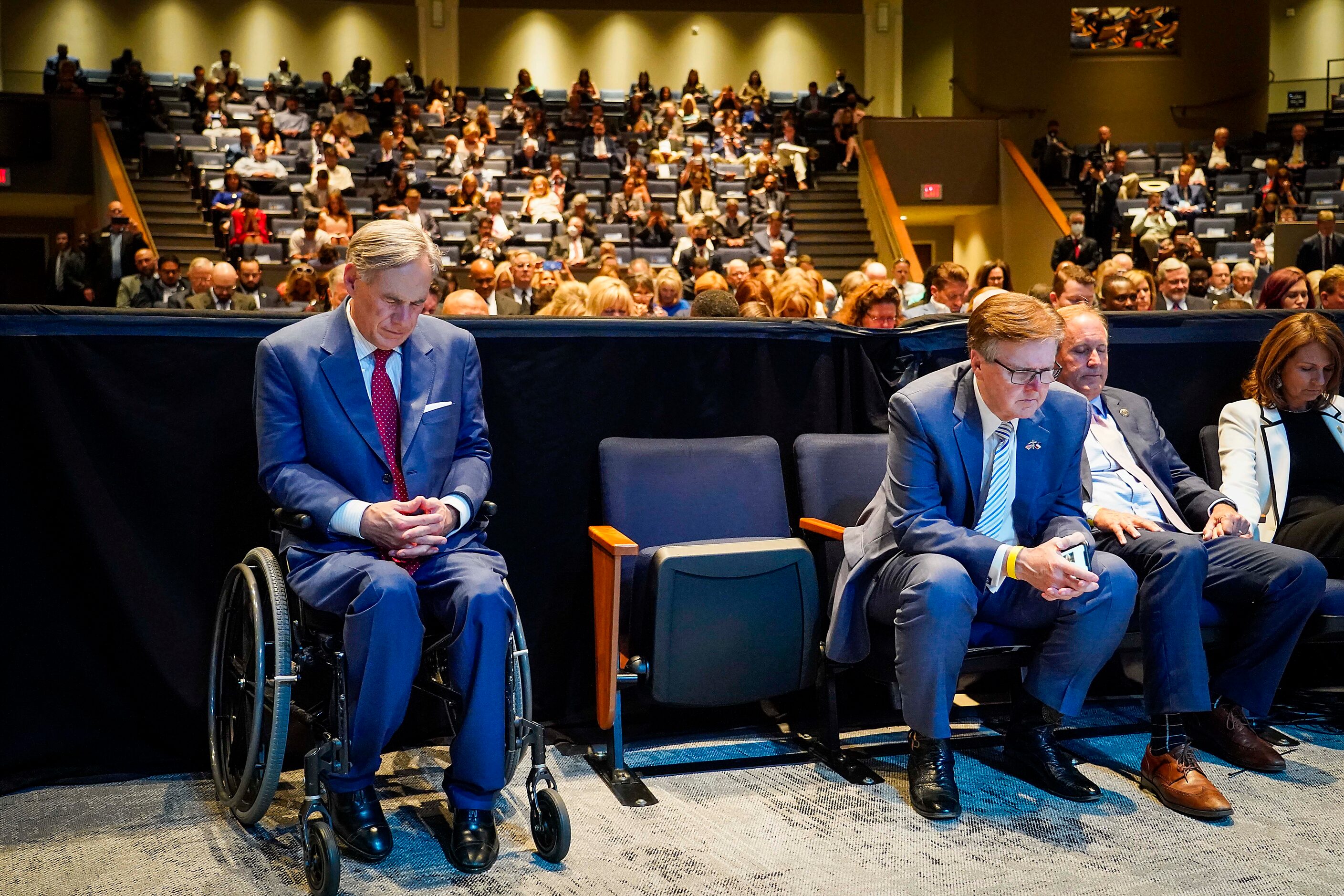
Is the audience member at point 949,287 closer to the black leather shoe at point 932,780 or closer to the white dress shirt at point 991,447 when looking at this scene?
the white dress shirt at point 991,447

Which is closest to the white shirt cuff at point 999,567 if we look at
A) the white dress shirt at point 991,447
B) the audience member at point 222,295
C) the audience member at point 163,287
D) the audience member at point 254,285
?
the white dress shirt at point 991,447

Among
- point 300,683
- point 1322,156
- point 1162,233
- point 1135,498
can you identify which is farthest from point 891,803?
point 1322,156

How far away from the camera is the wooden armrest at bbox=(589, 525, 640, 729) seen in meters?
2.70

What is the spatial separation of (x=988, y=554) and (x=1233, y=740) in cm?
86

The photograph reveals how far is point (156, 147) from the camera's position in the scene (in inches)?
491

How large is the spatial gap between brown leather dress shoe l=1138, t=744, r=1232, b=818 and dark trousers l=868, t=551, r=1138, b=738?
9.7 inches

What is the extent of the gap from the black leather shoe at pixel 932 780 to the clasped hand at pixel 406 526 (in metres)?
1.14

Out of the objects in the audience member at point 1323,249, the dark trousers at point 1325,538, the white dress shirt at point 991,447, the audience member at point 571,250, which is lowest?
the dark trousers at point 1325,538

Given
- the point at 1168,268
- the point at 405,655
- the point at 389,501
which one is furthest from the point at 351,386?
the point at 1168,268

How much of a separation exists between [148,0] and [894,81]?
10.9 m

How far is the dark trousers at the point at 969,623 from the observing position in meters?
2.52

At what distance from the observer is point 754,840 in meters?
2.45

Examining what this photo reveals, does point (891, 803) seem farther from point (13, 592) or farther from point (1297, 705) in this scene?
point (13, 592)

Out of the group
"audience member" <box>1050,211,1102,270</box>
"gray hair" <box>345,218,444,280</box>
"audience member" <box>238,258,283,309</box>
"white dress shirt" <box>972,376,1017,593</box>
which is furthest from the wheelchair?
"audience member" <box>1050,211,1102,270</box>
